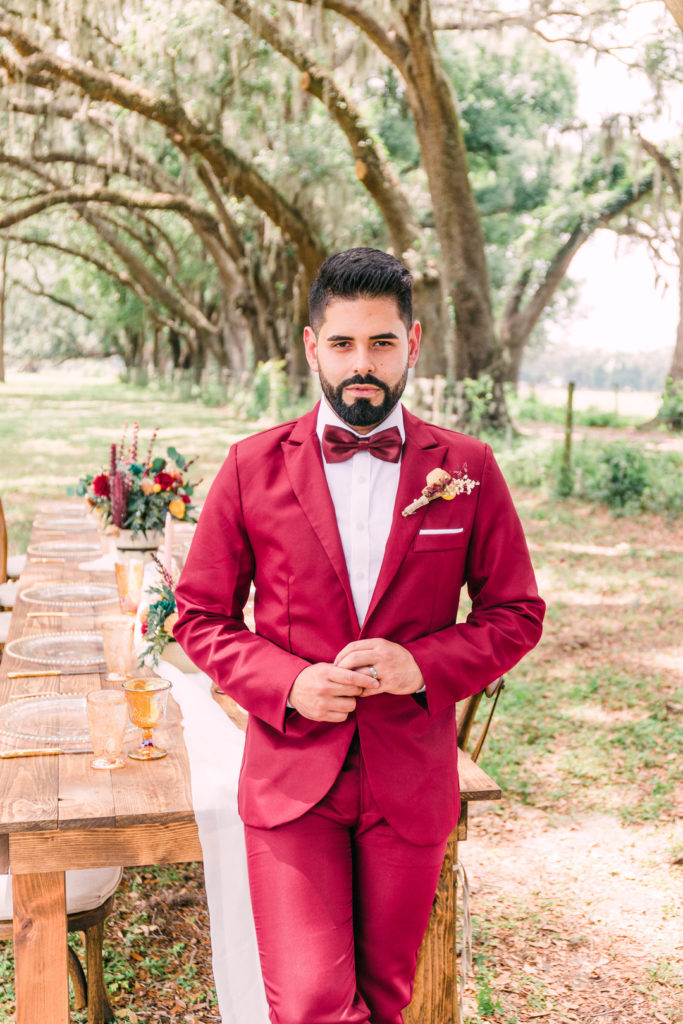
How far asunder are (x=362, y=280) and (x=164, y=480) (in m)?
2.38

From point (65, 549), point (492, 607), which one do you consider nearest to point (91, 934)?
point (492, 607)

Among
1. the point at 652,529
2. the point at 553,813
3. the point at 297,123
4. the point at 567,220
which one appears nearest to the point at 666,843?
the point at 553,813

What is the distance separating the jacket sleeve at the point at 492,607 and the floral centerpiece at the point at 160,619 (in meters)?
1.11

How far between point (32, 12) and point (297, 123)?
514cm

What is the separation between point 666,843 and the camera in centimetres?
450

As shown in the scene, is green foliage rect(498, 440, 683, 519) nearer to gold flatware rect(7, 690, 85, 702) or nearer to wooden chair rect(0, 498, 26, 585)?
wooden chair rect(0, 498, 26, 585)

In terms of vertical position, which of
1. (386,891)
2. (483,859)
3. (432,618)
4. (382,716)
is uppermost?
(432,618)

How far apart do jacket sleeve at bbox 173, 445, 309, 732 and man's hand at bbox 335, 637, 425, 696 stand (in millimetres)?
103

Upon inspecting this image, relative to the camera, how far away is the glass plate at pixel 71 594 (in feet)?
13.5

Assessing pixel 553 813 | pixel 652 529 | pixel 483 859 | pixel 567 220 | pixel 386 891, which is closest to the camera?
pixel 386 891

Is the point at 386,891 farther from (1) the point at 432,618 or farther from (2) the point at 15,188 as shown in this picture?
(2) the point at 15,188

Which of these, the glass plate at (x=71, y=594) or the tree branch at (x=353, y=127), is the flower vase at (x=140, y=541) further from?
the tree branch at (x=353, y=127)

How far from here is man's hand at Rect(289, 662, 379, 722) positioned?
1870 mm

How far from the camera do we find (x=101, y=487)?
4426 millimetres
